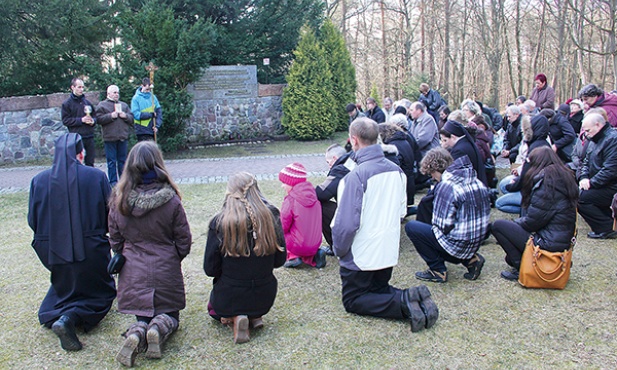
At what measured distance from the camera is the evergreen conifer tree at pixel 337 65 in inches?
635

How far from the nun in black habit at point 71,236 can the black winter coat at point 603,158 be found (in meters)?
5.38

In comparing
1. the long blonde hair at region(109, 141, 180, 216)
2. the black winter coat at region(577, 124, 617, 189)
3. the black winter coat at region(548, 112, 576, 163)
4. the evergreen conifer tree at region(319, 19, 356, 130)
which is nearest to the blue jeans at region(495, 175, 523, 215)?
the black winter coat at region(577, 124, 617, 189)

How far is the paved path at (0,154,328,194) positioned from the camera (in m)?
10.2

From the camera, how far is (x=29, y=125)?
13.1 m

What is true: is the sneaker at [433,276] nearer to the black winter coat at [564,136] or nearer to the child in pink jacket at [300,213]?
the child in pink jacket at [300,213]

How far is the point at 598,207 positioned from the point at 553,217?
2201 mm

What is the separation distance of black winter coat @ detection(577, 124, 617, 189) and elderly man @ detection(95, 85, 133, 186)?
7.32 m

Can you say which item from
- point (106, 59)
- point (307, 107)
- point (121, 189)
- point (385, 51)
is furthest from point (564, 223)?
point (385, 51)

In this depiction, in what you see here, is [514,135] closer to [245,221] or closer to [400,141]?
[400,141]

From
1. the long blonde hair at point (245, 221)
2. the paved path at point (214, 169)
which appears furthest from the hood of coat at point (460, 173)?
the paved path at point (214, 169)

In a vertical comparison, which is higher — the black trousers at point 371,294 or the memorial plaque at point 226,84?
the memorial plaque at point 226,84

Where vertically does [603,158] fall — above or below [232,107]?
below

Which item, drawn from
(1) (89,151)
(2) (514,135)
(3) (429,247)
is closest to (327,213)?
(3) (429,247)

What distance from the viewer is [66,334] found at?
3.62 meters
